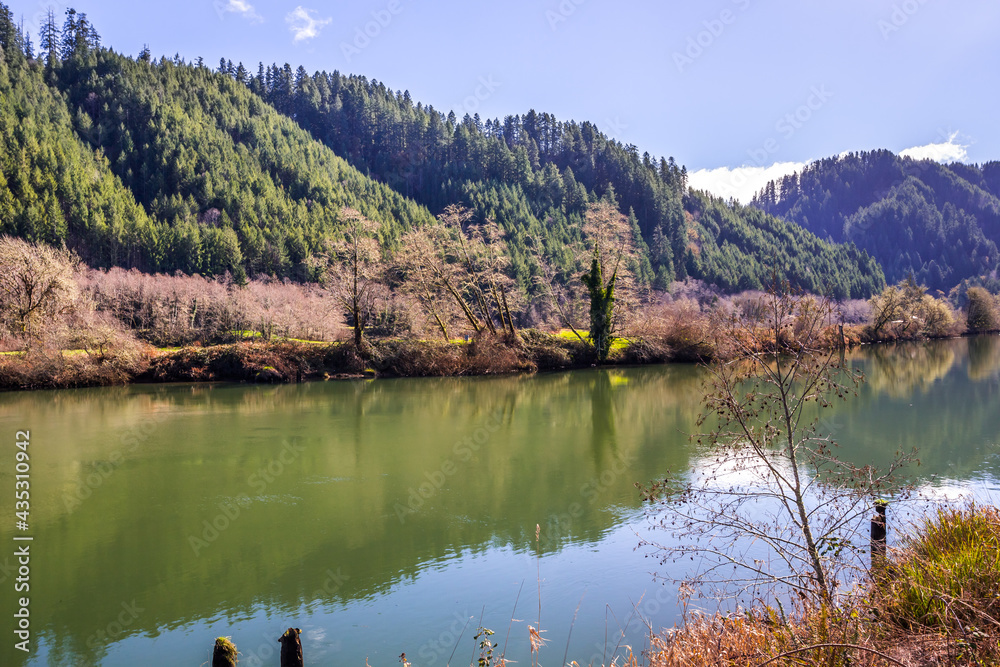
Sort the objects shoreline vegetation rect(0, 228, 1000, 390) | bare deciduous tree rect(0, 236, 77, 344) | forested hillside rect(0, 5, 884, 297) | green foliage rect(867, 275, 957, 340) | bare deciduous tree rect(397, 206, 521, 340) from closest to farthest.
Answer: bare deciduous tree rect(0, 236, 77, 344)
shoreline vegetation rect(0, 228, 1000, 390)
bare deciduous tree rect(397, 206, 521, 340)
green foliage rect(867, 275, 957, 340)
forested hillside rect(0, 5, 884, 297)

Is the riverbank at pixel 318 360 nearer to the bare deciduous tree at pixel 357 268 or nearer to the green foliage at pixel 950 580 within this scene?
the bare deciduous tree at pixel 357 268

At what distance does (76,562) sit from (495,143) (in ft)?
334

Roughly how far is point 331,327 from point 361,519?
36024mm

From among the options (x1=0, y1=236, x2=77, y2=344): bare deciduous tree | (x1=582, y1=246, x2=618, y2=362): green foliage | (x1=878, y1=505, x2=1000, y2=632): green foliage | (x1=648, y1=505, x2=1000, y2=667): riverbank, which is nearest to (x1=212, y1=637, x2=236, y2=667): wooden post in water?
(x1=648, y1=505, x2=1000, y2=667): riverbank

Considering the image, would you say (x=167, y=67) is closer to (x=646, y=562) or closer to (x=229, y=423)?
(x=229, y=423)

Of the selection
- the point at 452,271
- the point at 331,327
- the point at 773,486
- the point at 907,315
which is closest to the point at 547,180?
the point at 907,315

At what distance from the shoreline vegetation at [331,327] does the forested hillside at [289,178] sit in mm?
12010

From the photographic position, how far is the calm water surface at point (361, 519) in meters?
6.57

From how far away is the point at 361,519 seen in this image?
1012cm

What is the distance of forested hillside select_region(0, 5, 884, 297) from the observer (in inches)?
2552

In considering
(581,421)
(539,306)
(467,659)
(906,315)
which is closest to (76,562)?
(467,659)

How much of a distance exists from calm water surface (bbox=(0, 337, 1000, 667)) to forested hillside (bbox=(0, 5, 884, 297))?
37.3 meters

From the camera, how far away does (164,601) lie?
23.7 ft

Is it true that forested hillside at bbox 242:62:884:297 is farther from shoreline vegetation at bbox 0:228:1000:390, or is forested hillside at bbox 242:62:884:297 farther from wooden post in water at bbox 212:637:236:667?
wooden post in water at bbox 212:637:236:667
